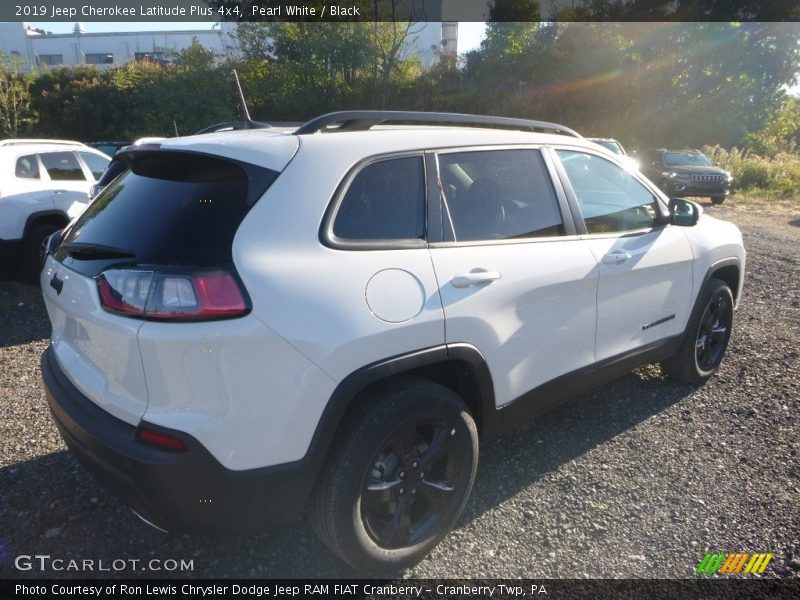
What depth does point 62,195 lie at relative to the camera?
6.88 meters

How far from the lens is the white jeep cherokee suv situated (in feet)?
6.52

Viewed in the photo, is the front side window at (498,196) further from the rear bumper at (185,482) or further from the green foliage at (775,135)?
the green foliage at (775,135)

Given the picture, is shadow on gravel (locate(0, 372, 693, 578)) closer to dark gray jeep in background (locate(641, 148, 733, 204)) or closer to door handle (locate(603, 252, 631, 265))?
door handle (locate(603, 252, 631, 265))

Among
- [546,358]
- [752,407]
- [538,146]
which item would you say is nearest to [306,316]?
[546,358]

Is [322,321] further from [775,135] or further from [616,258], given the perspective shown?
[775,135]

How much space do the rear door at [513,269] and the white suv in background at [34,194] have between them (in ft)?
18.2

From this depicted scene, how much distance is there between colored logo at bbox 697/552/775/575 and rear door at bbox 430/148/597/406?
1.03 m

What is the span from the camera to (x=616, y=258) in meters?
3.27

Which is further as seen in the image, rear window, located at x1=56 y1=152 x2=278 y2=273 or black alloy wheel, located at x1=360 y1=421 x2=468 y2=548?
black alloy wheel, located at x1=360 y1=421 x2=468 y2=548

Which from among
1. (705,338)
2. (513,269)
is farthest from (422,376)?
(705,338)

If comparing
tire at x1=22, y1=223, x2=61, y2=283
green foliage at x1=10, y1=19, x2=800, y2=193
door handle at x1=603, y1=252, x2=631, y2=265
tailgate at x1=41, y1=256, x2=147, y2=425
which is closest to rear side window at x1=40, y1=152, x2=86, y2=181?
tire at x1=22, y1=223, x2=61, y2=283

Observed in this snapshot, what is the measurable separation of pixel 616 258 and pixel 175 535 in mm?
2589

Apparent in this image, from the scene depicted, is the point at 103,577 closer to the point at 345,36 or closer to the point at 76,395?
Result: the point at 76,395

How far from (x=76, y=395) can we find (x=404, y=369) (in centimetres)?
127
